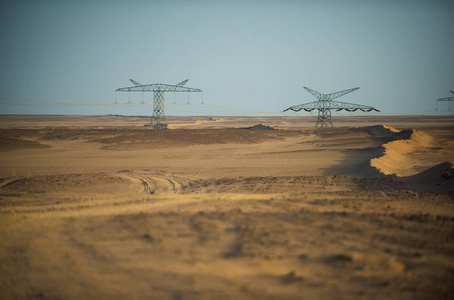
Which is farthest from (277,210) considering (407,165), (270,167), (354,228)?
(407,165)

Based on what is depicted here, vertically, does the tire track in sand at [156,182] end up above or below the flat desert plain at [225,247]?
below

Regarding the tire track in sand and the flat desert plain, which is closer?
the flat desert plain

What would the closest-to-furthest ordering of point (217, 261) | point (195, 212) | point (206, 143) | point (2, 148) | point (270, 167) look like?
point (217, 261) → point (195, 212) → point (270, 167) → point (2, 148) → point (206, 143)

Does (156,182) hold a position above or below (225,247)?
below

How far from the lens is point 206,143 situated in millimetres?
30359

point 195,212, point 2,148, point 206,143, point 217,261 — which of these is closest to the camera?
point 217,261

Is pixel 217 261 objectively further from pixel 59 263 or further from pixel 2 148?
pixel 2 148

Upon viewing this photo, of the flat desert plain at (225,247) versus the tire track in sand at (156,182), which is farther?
the tire track in sand at (156,182)

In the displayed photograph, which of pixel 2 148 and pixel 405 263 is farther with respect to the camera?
pixel 2 148

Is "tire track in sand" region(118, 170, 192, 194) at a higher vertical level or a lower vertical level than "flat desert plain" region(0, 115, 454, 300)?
lower

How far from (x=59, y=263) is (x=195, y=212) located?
262 centimetres

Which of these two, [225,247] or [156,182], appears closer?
[225,247]

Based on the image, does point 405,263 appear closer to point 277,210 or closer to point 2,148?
point 277,210

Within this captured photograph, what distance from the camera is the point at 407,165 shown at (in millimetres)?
17797
